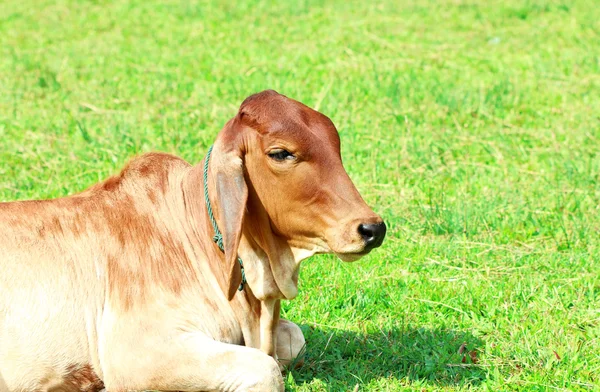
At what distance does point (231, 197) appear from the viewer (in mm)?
3932

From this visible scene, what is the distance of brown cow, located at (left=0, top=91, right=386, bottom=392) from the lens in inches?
153

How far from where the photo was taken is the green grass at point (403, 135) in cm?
478

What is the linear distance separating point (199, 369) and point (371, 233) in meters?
0.87

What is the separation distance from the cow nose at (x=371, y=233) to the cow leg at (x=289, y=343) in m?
0.87

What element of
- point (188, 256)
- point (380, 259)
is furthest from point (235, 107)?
point (188, 256)

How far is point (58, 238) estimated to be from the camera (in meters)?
4.21

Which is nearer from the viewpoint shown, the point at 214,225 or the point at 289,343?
the point at 214,225

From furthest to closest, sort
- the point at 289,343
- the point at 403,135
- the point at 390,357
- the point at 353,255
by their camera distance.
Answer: the point at 403,135 → the point at 390,357 → the point at 289,343 → the point at 353,255

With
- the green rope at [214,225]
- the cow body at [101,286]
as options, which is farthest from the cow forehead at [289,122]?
the cow body at [101,286]

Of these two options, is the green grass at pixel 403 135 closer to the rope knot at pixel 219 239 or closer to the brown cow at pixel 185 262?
the brown cow at pixel 185 262

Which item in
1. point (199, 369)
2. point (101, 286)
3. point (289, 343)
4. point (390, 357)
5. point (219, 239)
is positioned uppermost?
point (219, 239)

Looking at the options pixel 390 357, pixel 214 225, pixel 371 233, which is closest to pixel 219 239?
pixel 214 225

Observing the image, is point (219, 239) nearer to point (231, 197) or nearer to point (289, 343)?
point (231, 197)

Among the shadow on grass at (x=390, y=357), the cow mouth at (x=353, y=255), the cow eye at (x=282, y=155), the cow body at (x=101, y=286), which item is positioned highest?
the cow eye at (x=282, y=155)
